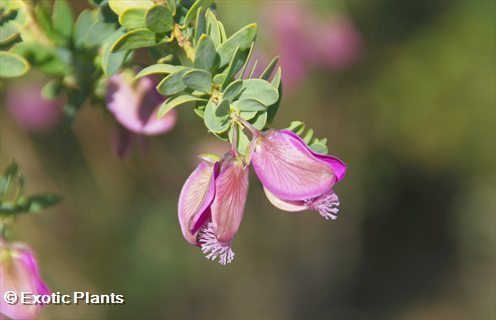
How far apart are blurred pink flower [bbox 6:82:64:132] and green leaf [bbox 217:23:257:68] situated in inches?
41.0

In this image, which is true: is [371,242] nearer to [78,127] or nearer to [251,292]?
[251,292]

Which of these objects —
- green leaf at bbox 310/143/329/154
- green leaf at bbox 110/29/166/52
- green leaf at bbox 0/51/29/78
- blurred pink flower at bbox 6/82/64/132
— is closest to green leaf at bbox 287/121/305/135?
green leaf at bbox 310/143/329/154

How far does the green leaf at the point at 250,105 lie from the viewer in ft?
1.70

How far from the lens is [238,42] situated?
0.54 metres

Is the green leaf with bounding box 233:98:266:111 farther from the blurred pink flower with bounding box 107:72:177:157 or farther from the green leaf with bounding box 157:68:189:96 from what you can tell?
the blurred pink flower with bounding box 107:72:177:157

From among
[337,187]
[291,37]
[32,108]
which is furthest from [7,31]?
[337,187]

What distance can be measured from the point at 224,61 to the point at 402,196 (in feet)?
7.74

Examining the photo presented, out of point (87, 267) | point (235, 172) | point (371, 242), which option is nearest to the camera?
point (235, 172)

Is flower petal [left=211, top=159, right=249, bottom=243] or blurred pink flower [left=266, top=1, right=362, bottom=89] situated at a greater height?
blurred pink flower [left=266, top=1, right=362, bottom=89]

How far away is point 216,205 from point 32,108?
1.22 meters

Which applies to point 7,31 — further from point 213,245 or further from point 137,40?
point 213,245

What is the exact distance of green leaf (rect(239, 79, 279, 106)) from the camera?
0.52 meters

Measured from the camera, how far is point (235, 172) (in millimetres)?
511

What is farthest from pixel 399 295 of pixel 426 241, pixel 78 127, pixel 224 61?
pixel 224 61
